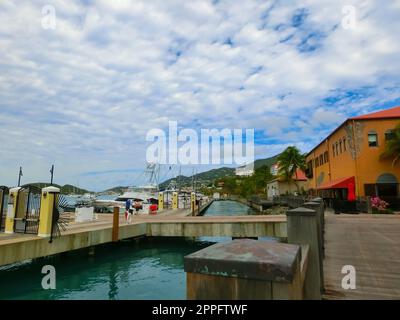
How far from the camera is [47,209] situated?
12.4m

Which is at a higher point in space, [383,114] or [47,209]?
[383,114]

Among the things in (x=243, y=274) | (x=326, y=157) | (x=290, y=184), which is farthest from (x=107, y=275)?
(x=290, y=184)

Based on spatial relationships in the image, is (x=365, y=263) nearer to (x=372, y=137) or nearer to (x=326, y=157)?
(x=372, y=137)

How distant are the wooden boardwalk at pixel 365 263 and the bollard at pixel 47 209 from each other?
1067 centimetres

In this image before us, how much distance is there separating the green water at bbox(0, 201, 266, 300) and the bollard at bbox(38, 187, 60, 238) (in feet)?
6.56

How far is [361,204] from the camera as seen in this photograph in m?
23.1

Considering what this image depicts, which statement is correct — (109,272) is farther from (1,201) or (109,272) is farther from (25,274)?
(1,201)

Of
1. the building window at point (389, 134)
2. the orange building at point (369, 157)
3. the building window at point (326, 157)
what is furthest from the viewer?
the building window at point (326, 157)

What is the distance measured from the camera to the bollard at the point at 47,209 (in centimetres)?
1218

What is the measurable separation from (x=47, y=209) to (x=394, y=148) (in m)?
25.4

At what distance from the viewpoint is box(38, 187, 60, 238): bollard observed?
12.2 metres

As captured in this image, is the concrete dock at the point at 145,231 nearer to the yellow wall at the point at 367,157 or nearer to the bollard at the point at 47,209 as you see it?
the bollard at the point at 47,209


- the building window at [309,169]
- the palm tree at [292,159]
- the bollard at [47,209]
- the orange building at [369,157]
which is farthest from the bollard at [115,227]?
the palm tree at [292,159]

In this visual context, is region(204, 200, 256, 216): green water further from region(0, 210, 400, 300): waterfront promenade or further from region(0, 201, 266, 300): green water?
region(0, 210, 400, 300): waterfront promenade
